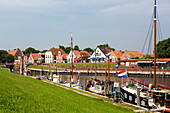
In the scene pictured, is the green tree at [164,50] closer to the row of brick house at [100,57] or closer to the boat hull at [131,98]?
the row of brick house at [100,57]

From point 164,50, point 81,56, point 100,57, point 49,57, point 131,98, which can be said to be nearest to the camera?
point 131,98

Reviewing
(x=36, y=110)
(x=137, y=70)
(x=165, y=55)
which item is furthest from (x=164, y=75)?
(x=36, y=110)

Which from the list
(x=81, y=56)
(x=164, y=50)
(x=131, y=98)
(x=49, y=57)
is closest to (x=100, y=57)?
(x=81, y=56)

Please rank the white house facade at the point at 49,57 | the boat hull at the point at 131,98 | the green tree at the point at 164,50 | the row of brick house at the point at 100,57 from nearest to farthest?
1. the boat hull at the point at 131,98
2. the row of brick house at the point at 100,57
3. the green tree at the point at 164,50
4. the white house facade at the point at 49,57

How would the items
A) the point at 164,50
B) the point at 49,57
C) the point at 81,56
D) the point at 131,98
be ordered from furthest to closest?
the point at 49,57
the point at 81,56
the point at 164,50
the point at 131,98

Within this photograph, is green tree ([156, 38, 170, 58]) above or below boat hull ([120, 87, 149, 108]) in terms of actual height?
above

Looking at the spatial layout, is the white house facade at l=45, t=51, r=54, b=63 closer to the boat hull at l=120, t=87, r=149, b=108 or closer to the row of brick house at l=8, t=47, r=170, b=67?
the row of brick house at l=8, t=47, r=170, b=67

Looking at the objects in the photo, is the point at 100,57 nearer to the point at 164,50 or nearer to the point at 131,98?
the point at 164,50

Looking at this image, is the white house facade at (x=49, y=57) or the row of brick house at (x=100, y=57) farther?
the white house facade at (x=49, y=57)

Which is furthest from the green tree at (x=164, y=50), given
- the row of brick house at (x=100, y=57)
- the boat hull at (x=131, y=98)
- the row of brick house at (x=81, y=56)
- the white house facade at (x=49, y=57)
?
the white house facade at (x=49, y=57)

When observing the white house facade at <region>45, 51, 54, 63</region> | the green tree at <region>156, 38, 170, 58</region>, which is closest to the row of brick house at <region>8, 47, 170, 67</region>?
the white house facade at <region>45, 51, 54, 63</region>

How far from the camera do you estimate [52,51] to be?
133 metres

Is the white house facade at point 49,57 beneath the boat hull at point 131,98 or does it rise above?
above

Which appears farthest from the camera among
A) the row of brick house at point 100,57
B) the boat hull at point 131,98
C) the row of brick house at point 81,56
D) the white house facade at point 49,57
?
the white house facade at point 49,57
